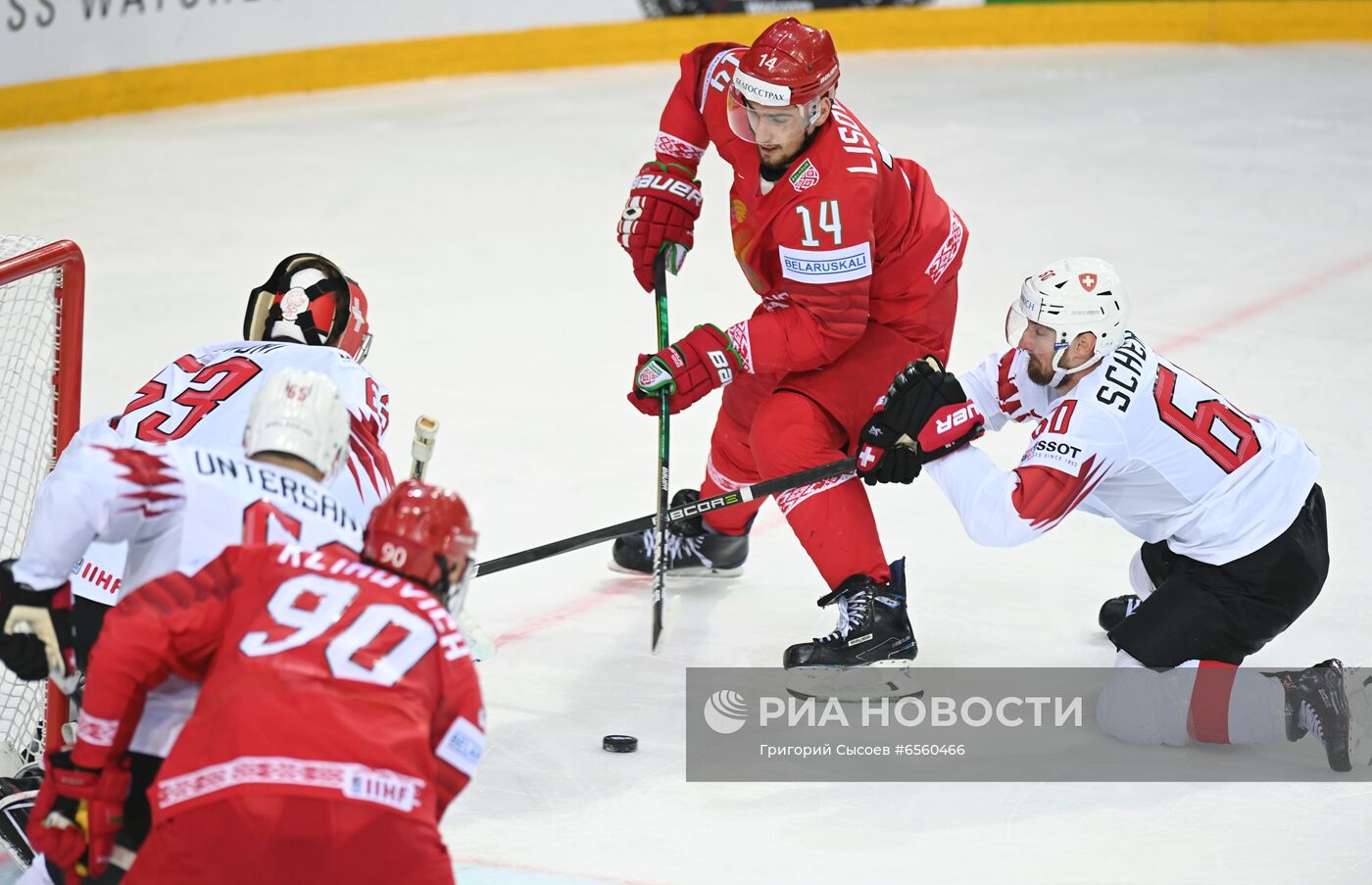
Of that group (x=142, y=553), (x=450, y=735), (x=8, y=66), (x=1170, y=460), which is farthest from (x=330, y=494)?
(x=8, y=66)

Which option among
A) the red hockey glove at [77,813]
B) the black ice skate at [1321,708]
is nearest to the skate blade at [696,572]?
the black ice skate at [1321,708]

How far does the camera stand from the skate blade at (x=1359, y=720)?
3.36m

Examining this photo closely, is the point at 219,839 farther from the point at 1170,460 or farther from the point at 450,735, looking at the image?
the point at 1170,460

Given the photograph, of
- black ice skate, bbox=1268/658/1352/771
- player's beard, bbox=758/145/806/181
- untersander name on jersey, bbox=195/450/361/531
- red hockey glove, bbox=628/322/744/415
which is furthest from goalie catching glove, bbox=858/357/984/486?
untersander name on jersey, bbox=195/450/361/531

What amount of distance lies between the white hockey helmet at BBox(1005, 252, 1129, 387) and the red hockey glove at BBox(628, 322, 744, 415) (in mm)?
644

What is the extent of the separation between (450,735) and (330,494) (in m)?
0.47

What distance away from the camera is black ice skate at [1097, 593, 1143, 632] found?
3908 mm

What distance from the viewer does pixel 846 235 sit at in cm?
356

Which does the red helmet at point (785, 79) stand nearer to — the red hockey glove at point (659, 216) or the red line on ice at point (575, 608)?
the red hockey glove at point (659, 216)

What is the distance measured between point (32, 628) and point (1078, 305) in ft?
6.31

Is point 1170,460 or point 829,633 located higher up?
point 1170,460

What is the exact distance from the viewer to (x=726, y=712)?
11.7 ft

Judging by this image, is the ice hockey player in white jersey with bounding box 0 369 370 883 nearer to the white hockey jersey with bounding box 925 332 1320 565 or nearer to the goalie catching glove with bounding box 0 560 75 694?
the goalie catching glove with bounding box 0 560 75 694

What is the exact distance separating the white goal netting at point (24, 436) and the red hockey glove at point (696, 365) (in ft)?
3.88
